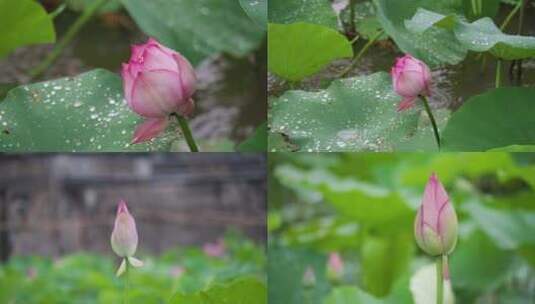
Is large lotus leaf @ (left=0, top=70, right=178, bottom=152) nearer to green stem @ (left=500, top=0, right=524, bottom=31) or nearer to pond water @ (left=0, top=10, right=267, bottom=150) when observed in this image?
pond water @ (left=0, top=10, right=267, bottom=150)

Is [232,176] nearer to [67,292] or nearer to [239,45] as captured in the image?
[67,292]

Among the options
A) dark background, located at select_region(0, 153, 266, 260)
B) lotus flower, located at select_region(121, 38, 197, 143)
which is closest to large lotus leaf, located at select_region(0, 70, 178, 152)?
lotus flower, located at select_region(121, 38, 197, 143)

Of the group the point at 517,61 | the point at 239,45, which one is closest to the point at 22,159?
the point at 239,45

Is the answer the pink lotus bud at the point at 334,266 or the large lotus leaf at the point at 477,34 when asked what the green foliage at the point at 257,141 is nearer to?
the large lotus leaf at the point at 477,34

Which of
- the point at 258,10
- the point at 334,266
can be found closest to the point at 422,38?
the point at 258,10

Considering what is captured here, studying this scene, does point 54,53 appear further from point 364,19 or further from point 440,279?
point 440,279

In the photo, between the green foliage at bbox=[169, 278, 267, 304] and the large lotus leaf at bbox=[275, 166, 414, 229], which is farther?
the large lotus leaf at bbox=[275, 166, 414, 229]

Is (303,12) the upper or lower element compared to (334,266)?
upper
